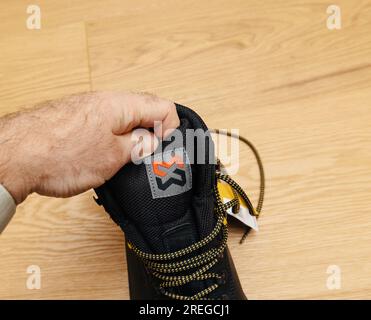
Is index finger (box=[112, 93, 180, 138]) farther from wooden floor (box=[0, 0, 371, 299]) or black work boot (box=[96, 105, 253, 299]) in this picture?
wooden floor (box=[0, 0, 371, 299])

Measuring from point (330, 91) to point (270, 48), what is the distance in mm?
114

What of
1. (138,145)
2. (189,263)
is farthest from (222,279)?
(138,145)

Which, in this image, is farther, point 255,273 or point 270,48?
point 270,48

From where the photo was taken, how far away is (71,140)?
0.45 m

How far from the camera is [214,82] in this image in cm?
71

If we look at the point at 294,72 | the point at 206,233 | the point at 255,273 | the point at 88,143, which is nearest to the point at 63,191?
the point at 88,143

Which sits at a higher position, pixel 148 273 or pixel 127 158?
pixel 127 158

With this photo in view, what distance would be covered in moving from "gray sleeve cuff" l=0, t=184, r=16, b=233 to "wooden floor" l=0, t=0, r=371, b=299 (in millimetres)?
186

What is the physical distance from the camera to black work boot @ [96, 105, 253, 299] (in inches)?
18.9

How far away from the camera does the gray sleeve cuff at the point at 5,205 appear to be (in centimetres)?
44
